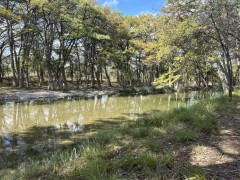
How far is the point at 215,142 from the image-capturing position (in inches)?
172

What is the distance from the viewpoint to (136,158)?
12.0 ft

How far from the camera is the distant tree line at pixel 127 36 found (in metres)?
9.71

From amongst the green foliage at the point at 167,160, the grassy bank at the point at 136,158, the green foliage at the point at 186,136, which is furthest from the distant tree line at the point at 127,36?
the green foliage at the point at 167,160

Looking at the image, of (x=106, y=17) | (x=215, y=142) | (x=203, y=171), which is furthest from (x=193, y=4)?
(x=106, y=17)

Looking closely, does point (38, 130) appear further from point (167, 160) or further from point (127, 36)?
point (127, 36)

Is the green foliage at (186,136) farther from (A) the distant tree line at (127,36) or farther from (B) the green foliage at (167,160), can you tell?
(A) the distant tree line at (127,36)

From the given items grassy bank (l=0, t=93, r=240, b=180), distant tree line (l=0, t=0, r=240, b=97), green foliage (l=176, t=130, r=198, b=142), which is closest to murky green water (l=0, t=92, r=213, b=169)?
grassy bank (l=0, t=93, r=240, b=180)

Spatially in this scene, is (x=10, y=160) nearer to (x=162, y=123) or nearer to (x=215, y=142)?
(x=162, y=123)

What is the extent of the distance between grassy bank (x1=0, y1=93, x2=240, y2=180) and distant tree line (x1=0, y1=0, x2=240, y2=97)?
5.05 meters

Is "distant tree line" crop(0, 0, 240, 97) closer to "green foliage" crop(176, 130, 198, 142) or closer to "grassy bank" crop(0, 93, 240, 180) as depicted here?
"grassy bank" crop(0, 93, 240, 180)

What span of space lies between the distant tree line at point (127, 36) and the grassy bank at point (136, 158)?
5.05m

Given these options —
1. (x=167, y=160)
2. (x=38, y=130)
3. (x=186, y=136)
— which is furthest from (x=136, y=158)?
(x=38, y=130)

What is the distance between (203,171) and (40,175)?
2.46 m

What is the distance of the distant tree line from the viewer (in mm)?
9713
